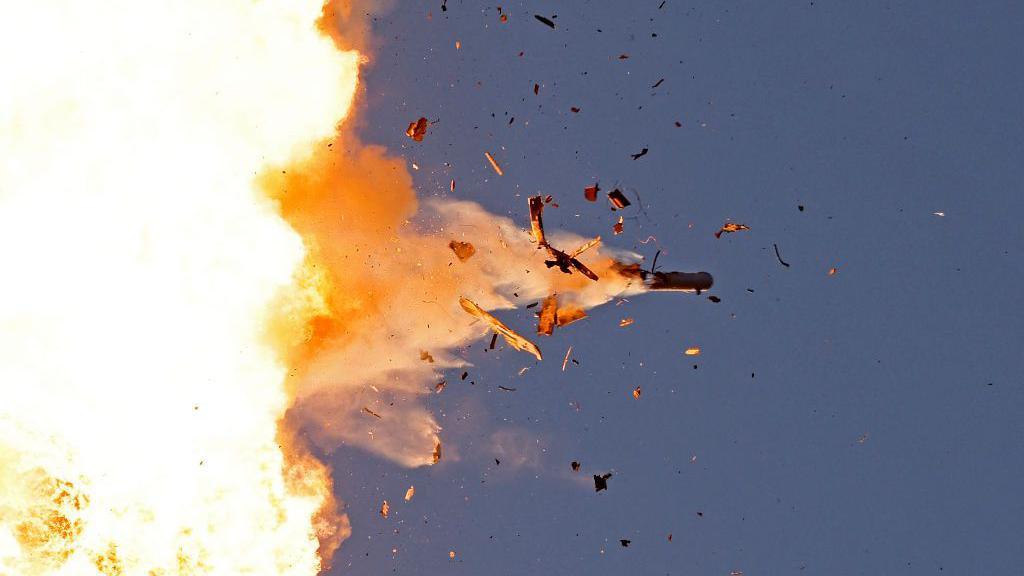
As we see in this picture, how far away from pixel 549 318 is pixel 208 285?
7.05 feet

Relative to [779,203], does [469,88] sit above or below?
above

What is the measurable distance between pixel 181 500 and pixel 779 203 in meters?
4.22

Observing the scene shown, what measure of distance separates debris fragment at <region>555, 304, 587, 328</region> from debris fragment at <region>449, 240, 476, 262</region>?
0.68m

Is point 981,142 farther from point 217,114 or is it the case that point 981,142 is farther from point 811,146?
point 217,114

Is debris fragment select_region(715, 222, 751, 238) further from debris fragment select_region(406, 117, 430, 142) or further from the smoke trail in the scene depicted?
debris fragment select_region(406, 117, 430, 142)

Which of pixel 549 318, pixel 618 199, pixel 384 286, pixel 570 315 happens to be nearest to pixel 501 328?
pixel 549 318

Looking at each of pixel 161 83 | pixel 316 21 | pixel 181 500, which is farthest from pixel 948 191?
pixel 181 500

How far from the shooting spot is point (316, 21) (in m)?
3.38

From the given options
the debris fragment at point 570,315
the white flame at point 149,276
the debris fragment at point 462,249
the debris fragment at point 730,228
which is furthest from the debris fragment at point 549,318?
the white flame at point 149,276

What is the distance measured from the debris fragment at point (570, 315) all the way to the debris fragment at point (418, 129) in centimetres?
140

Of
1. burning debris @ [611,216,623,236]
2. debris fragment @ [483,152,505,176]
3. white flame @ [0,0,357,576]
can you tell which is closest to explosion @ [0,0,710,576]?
white flame @ [0,0,357,576]

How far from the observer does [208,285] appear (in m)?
3.41

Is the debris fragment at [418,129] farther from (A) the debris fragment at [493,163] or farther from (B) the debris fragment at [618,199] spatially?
(B) the debris fragment at [618,199]

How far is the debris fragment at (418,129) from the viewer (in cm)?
338
